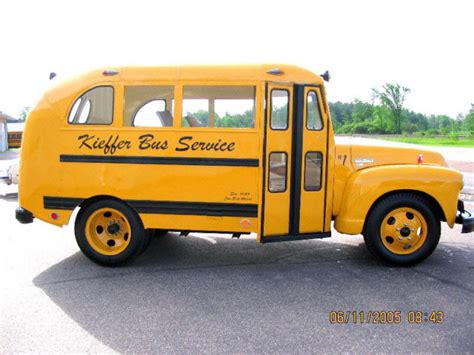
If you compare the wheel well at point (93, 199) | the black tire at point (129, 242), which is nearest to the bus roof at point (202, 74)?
the wheel well at point (93, 199)

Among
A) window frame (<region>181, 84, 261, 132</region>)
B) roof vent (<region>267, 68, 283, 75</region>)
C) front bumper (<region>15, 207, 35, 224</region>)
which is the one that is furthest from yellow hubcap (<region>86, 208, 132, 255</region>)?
roof vent (<region>267, 68, 283, 75</region>)

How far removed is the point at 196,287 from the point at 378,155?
2.87m

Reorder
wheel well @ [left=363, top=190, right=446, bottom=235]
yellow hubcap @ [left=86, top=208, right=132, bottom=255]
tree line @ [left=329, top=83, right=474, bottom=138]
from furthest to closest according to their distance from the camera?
tree line @ [left=329, top=83, right=474, bottom=138] → yellow hubcap @ [left=86, top=208, right=132, bottom=255] → wheel well @ [left=363, top=190, right=446, bottom=235]

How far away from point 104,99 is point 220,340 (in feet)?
10.6

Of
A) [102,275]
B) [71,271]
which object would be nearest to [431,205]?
[102,275]

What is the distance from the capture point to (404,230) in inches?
199

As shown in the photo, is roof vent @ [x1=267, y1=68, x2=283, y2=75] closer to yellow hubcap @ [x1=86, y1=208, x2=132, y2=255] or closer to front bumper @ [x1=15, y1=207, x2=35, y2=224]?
yellow hubcap @ [x1=86, y1=208, x2=132, y2=255]

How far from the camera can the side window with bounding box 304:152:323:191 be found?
499cm

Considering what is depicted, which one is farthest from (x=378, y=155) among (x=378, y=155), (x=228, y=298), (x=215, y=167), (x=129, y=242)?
(x=129, y=242)

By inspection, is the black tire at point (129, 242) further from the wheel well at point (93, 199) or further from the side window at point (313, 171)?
the side window at point (313, 171)

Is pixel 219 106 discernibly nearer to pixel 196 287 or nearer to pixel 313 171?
pixel 313 171

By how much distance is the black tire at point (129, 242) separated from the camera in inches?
201
